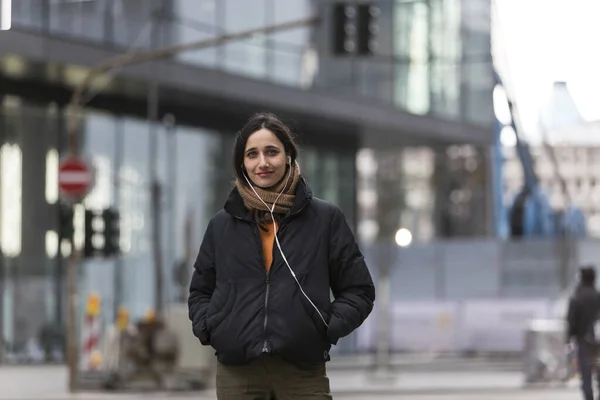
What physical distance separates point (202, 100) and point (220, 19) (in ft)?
7.81

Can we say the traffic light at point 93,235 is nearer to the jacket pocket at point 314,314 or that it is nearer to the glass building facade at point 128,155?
the glass building facade at point 128,155

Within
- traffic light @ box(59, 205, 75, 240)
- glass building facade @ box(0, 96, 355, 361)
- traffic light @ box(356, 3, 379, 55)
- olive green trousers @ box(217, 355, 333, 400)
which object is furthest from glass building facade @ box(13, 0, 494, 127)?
olive green trousers @ box(217, 355, 333, 400)

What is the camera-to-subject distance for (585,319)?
16.0m

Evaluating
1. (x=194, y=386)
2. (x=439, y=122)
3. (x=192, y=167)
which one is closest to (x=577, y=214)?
(x=439, y=122)

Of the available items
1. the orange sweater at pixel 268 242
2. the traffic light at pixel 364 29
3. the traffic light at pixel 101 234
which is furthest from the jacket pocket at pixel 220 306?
the traffic light at pixel 364 29

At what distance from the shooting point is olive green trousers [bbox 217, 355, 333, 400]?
204 inches

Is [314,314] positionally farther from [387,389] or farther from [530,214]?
[530,214]

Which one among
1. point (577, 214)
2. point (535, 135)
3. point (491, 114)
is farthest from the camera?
point (535, 135)

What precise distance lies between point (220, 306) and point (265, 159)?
0.49 meters

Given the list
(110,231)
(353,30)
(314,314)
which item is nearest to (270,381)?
(314,314)

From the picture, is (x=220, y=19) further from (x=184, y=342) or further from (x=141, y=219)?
(x=184, y=342)

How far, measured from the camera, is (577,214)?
189ft

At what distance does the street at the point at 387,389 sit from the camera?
23688 millimetres

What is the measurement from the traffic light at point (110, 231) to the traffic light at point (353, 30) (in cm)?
409
